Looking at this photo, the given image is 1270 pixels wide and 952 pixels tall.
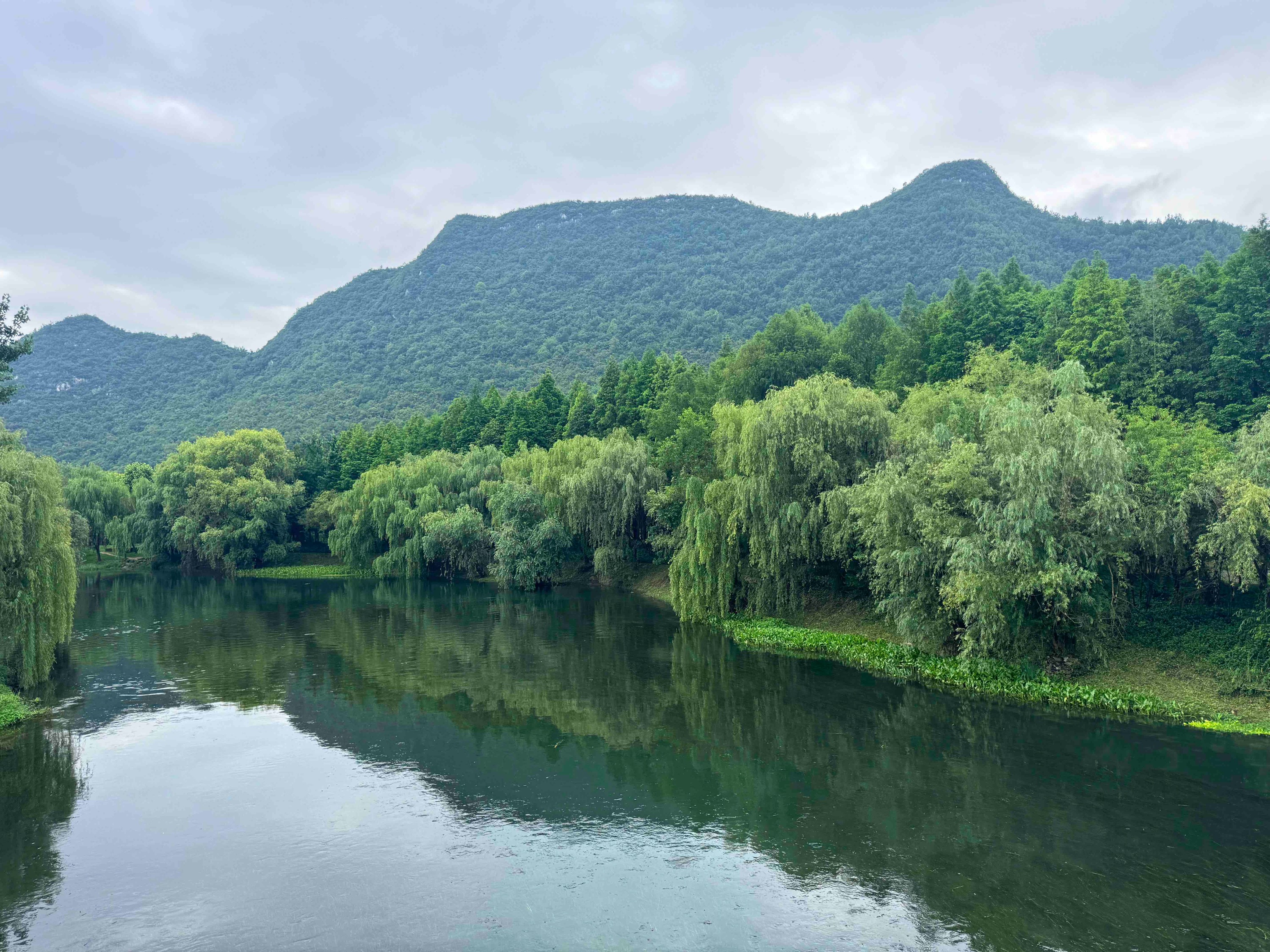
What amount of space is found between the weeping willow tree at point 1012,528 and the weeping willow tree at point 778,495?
16.4ft

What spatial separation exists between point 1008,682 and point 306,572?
6208cm

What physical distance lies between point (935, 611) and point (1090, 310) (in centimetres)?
2652

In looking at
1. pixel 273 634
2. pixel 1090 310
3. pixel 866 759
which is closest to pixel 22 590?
pixel 273 634

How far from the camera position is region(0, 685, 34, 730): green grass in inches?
913

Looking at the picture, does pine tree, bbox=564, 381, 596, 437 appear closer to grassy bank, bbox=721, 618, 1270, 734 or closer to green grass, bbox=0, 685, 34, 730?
grassy bank, bbox=721, 618, 1270, 734

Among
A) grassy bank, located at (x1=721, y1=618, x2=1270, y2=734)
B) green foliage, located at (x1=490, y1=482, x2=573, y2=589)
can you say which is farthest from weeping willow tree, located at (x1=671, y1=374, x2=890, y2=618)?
green foliage, located at (x1=490, y1=482, x2=573, y2=589)

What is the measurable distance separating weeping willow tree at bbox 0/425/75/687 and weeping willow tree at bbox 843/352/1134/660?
28.3 metres

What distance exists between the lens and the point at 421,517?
64688mm

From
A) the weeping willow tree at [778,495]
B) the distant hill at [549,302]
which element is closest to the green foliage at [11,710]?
the weeping willow tree at [778,495]

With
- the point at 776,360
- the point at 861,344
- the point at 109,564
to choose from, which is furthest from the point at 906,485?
the point at 109,564

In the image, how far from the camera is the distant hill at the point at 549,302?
379ft

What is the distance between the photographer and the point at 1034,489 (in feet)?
82.8

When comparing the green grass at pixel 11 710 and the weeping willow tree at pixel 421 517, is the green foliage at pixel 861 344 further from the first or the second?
the green grass at pixel 11 710

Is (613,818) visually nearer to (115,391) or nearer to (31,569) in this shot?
(31,569)
